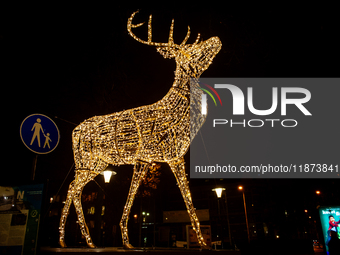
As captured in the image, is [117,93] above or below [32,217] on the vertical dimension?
above

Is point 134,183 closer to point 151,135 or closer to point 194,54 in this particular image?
point 151,135

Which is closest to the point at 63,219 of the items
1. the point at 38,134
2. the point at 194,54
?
the point at 38,134

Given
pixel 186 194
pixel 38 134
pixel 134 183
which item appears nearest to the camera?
pixel 38 134

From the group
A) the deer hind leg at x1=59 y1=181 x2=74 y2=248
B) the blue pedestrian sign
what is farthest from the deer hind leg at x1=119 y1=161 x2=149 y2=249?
the blue pedestrian sign

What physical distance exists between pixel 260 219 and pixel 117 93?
3081 cm

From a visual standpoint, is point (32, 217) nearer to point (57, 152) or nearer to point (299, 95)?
point (57, 152)

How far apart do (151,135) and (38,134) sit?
184 centimetres

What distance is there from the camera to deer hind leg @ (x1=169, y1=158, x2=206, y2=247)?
409 centimetres

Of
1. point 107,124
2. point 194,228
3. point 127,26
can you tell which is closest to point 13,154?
point 107,124

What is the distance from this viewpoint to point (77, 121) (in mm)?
6168

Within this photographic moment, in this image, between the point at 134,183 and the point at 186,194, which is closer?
the point at 186,194

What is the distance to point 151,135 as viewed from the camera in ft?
14.0

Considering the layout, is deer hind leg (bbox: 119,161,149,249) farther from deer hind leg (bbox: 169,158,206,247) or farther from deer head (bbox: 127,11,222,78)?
deer head (bbox: 127,11,222,78)

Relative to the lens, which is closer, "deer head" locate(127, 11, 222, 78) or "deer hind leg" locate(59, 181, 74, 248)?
"deer head" locate(127, 11, 222, 78)
